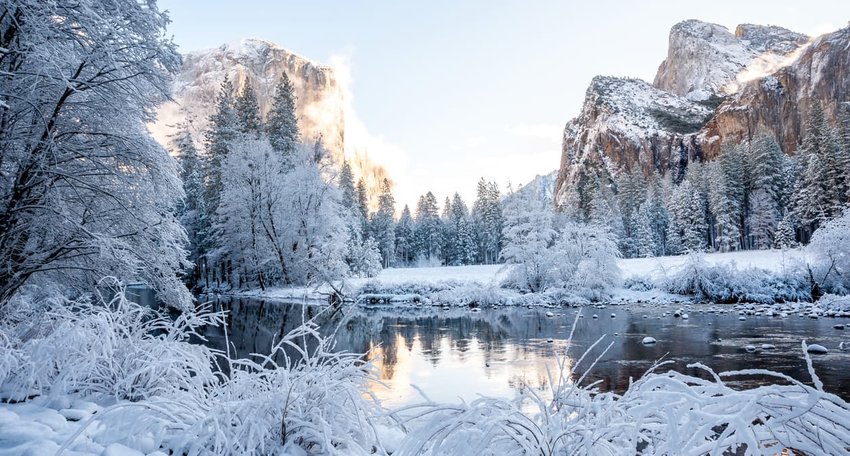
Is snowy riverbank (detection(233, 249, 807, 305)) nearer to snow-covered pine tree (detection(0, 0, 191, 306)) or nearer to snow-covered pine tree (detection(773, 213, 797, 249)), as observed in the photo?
snow-covered pine tree (detection(773, 213, 797, 249))

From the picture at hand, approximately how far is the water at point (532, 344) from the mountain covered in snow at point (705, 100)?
60171 millimetres

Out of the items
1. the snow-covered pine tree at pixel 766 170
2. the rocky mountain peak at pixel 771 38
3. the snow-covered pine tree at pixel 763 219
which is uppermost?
the rocky mountain peak at pixel 771 38

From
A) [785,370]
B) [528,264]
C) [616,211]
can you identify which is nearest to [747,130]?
[616,211]

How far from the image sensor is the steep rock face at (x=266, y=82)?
399 feet

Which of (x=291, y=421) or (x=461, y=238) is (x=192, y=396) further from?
(x=461, y=238)

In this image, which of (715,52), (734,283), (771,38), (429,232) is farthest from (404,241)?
(771,38)

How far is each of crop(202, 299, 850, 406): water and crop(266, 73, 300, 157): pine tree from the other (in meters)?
19.1

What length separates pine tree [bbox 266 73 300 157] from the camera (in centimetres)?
3634

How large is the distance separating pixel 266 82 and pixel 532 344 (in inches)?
5537

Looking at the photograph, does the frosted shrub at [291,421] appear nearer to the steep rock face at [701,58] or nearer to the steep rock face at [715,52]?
the steep rock face at [715,52]

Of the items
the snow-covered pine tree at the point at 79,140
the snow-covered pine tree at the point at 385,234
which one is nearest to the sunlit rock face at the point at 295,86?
the snow-covered pine tree at the point at 385,234

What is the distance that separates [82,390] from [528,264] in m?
25.8

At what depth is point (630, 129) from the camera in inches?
4412

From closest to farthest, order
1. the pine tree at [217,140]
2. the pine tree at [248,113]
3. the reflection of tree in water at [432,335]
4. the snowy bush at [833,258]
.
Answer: the reflection of tree in water at [432,335] < the snowy bush at [833,258] < the pine tree at [217,140] < the pine tree at [248,113]
